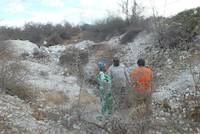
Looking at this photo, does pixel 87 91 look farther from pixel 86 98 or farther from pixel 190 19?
pixel 190 19

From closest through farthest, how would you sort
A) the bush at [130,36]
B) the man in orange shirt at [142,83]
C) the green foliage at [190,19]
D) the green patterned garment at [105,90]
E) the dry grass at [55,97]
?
1. the man in orange shirt at [142,83]
2. the green patterned garment at [105,90]
3. the dry grass at [55,97]
4. the green foliage at [190,19]
5. the bush at [130,36]

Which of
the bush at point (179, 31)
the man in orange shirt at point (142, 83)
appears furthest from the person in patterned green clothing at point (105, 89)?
the bush at point (179, 31)

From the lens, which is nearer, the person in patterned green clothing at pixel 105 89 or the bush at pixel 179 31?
the person in patterned green clothing at pixel 105 89

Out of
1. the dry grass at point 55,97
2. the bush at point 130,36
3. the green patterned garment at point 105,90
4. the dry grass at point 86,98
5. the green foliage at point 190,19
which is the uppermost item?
the green foliage at point 190,19

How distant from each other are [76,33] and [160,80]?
26.8m

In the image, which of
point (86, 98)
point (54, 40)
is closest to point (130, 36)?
point (54, 40)

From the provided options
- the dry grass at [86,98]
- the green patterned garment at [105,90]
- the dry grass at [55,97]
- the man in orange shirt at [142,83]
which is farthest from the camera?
the dry grass at [55,97]

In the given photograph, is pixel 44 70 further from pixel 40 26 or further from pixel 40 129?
pixel 40 26

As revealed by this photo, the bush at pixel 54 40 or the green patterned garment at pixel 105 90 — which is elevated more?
the bush at pixel 54 40

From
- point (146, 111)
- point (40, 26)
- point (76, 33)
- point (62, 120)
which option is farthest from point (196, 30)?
point (40, 26)

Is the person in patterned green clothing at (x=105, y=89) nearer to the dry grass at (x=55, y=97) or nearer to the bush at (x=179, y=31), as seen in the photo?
the dry grass at (x=55, y=97)

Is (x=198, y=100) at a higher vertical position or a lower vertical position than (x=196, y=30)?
lower

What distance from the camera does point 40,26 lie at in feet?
159

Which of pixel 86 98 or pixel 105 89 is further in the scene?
pixel 86 98
